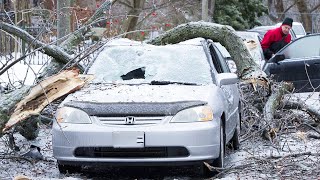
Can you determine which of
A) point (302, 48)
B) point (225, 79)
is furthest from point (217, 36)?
point (302, 48)

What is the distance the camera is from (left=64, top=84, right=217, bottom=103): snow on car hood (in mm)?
7402

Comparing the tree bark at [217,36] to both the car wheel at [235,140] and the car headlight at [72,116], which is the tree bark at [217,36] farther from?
the car headlight at [72,116]

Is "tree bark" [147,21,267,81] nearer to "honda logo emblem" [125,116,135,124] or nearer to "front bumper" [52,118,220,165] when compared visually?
"front bumper" [52,118,220,165]

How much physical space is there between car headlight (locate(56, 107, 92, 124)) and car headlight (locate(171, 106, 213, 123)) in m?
0.87

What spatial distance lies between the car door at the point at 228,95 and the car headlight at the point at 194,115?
2.56 ft

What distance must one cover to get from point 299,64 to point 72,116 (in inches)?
342

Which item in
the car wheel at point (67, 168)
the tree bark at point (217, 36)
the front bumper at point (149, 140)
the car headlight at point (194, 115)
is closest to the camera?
the front bumper at point (149, 140)

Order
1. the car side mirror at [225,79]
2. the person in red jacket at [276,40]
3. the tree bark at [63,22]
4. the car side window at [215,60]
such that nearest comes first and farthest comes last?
the car side mirror at [225,79], the car side window at [215,60], the tree bark at [63,22], the person in red jacket at [276,40]

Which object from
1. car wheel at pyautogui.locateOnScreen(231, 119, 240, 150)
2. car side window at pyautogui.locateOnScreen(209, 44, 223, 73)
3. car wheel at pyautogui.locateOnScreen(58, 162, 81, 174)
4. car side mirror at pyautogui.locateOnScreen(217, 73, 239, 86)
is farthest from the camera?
car wheel at pyautogui.locateOnScreen(231, 119, 240, 150)

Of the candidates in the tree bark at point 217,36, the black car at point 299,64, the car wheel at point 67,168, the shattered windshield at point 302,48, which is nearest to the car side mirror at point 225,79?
the car wheel at point 67,168

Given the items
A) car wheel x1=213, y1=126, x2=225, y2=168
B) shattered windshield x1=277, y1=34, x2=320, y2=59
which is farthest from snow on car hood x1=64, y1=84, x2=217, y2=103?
shattered windshield x1=277, y1=34, x2=320, y2=59

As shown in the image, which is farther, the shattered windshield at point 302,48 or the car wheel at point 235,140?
the shattered windshield at point 302,48

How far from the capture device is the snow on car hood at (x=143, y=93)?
740 centimetres

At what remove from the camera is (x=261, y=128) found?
32.2 feet
